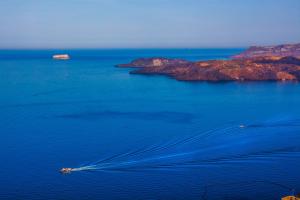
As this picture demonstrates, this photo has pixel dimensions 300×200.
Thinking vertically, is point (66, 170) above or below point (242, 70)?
below

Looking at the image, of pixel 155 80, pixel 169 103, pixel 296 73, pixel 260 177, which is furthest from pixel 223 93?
pixel 260 177

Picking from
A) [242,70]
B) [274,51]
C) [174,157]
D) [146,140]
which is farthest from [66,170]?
[274,51]

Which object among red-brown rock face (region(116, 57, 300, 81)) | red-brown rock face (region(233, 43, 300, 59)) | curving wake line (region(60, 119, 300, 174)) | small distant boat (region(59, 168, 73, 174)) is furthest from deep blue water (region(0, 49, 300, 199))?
red-brown rock face (region(233, 43, 300, 59))

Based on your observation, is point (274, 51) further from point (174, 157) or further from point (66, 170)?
point (66, 170)

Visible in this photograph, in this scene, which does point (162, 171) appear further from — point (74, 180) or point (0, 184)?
point (0, 184)

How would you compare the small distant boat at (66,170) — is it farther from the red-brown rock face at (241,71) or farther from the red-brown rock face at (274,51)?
the red-brown rock face at (274,51)

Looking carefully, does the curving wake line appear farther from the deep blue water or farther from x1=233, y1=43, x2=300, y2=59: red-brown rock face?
x1=233, y1=43, x2=300, y2=59: red-brown rock face

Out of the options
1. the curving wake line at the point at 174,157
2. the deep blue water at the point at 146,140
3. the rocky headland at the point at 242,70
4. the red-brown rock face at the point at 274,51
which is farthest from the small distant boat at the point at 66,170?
the red-brown rock face at the point at 274,51

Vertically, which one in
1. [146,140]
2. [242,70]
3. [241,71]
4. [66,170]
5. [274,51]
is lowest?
[66,170]

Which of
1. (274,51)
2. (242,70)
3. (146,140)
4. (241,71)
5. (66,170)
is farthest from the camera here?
(274,51)
